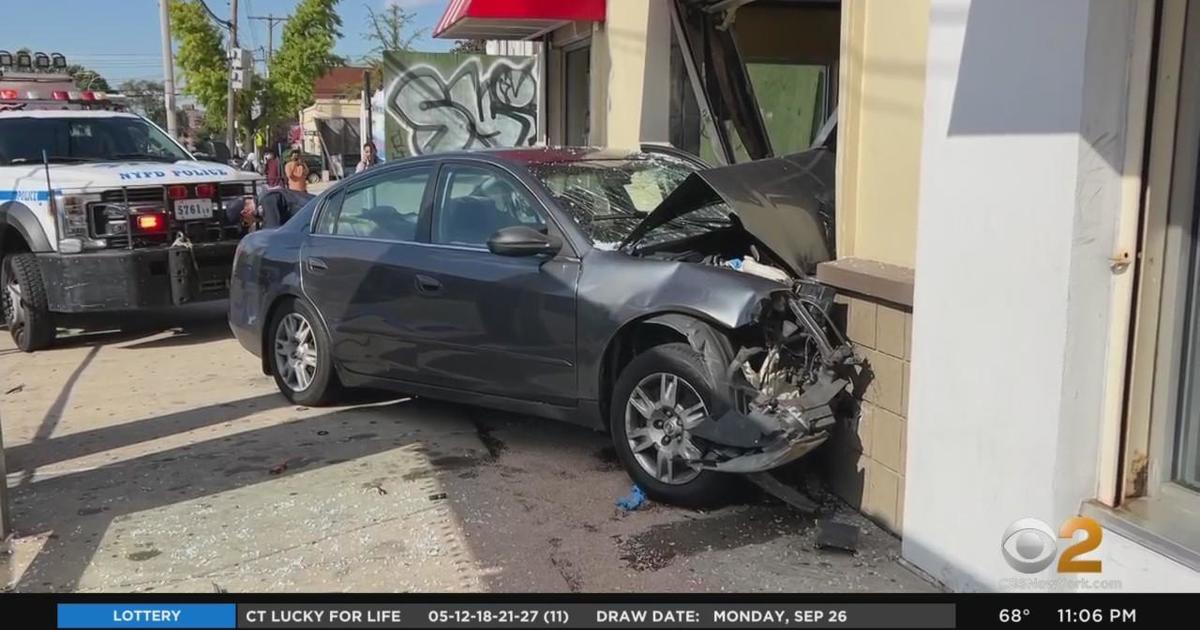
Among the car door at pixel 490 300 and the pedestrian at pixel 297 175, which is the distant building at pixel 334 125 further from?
the car door at pixel 490 300

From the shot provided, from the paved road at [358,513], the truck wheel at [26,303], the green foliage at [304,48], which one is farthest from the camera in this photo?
the green foliage at [304,48]

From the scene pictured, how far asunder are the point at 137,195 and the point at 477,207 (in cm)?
442

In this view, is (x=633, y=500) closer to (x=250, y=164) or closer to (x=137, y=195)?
(x=137, y=195)

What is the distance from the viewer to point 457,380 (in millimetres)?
5562

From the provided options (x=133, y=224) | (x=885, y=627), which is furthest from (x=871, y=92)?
(x=133, y=224)

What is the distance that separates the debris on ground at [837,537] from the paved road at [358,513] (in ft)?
0.17

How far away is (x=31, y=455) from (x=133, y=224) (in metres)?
3.28

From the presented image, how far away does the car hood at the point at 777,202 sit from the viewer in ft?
15.6

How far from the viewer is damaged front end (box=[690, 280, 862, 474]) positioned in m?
4.12

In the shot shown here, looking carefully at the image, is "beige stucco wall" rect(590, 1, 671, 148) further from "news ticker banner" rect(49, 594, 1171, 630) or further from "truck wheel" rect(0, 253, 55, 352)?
"news ticker banner" rect(49, 594, 1171, 630)

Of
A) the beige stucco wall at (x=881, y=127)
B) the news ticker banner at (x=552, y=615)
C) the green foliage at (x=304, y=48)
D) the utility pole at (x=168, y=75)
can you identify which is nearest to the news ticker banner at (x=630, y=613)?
the news ticker banner at (x=552, y=615)

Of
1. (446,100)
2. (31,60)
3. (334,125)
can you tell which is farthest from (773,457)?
(334,125)

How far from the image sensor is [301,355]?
6.46 m

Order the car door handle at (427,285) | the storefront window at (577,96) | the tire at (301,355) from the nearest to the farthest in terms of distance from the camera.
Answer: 1. the car door handle at (427,285)
2. the tire at (301,355)
3. the storefront window at (577,96)
